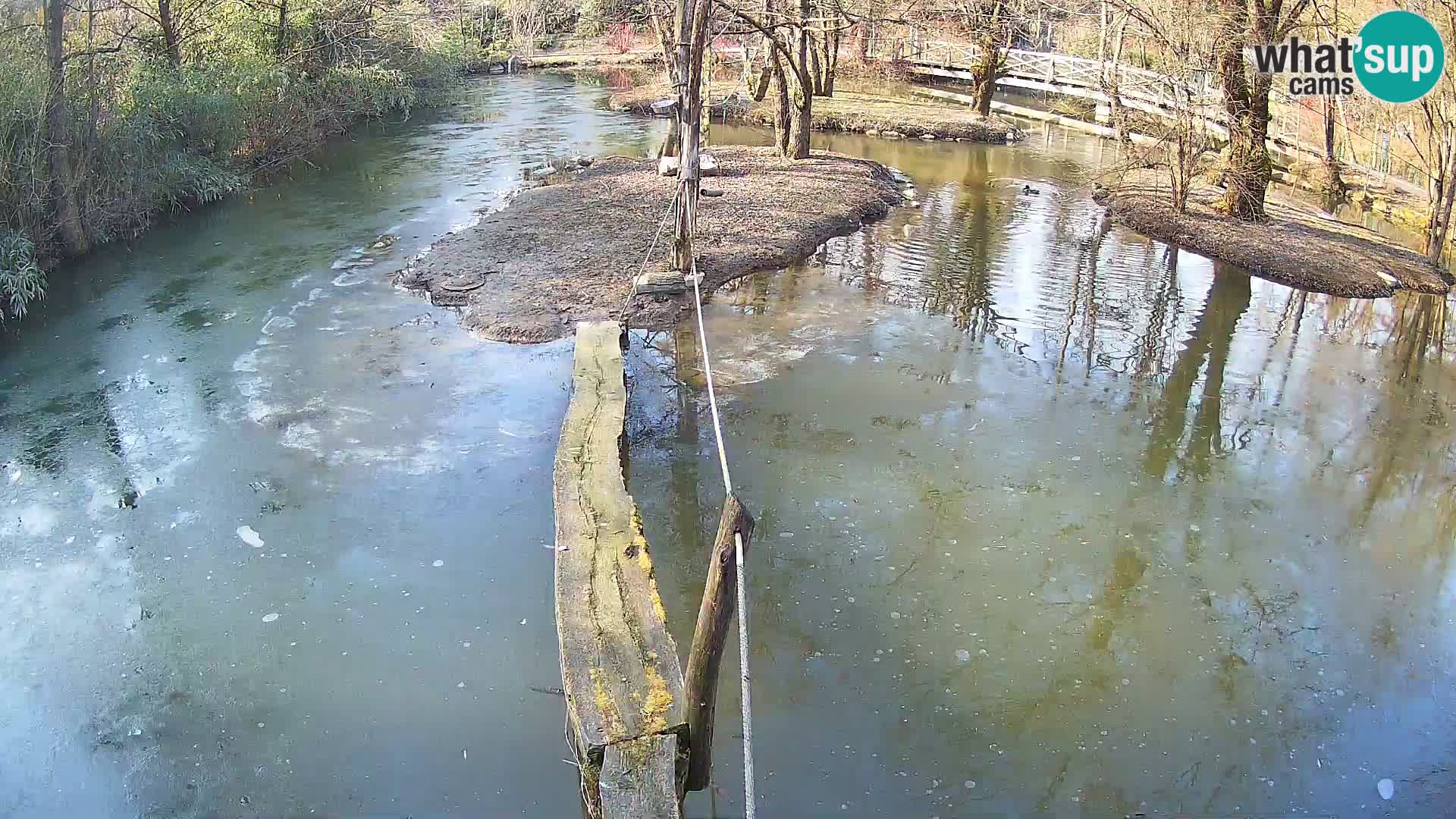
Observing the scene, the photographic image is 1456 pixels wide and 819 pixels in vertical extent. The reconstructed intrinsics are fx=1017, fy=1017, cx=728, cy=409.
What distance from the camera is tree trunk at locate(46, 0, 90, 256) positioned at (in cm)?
1081

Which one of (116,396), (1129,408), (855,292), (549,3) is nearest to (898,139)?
(855,292)

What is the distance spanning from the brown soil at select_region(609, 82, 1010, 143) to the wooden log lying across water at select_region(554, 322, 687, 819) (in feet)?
48.4

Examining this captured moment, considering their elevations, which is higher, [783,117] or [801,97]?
[801,97]

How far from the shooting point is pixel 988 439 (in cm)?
714

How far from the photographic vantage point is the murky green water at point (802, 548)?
4.33 metres

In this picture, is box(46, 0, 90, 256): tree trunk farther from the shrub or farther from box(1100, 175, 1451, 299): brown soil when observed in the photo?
box(1100, 175, 1451, 299): brown soil

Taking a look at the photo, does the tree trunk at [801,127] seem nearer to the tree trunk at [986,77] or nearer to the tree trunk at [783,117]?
the tree trunk at [783,117]

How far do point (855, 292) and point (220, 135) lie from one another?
10.4m

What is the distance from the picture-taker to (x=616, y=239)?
37.5 ft

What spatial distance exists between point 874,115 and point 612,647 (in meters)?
18.7

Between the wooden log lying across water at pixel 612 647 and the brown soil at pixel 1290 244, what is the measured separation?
8644 millimetres

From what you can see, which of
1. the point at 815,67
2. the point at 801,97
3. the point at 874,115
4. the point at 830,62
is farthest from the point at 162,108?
the point at 830,62

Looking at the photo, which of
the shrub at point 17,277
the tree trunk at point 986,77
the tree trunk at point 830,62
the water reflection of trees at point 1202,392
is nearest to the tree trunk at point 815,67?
the tree trunk at point 830,62

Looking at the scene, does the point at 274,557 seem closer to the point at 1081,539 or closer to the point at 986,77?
the point at 1081,539
